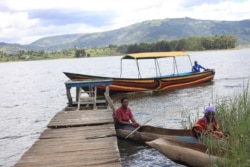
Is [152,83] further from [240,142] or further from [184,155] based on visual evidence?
[240,142]

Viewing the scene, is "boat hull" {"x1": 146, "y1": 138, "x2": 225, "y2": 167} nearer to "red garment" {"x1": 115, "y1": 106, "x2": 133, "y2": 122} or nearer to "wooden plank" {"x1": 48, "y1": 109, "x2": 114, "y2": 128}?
"wooden plank" {"x1": 48, "y1": 109, "x2": 114, "y2": 128}

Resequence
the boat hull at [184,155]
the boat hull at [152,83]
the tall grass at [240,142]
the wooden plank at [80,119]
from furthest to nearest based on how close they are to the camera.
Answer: the boat hull at [152,83]
the wooden plank at [80,119]
the boat hull at [184,155]
the tall grass at [240,142]

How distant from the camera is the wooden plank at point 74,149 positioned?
7.75 meters

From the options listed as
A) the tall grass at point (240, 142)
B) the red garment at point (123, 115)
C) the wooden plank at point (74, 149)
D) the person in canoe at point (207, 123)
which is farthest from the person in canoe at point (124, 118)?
the tall grass at point (240, 142)

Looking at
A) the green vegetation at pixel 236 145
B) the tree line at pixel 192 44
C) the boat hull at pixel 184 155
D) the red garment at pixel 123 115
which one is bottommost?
the boat hull at pixel 184 155

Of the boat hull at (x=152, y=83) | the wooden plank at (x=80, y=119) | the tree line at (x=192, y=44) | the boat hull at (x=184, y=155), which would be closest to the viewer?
the boat hull at (x=184, y=155)

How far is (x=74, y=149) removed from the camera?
888 centimetres

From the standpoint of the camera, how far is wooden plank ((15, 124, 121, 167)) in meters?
7.75

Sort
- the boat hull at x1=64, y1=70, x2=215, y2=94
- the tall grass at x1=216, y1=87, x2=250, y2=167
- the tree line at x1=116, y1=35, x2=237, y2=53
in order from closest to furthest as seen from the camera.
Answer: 1. the tall grass at x1=216, y1=87, x2=250, y2=167
2. the boat hull at x1=64, y1=70, x2=215, y2=94
3. the tree line at x1=116, y1=35, x2=237, y2=53

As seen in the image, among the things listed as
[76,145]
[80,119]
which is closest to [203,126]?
[76,145]

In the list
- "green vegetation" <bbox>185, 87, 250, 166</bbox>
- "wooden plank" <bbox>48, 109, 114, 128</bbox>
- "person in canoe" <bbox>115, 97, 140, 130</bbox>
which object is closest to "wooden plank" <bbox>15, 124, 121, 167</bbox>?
"wooden plank" <bbox>48, 109, 114, 128</bbox>

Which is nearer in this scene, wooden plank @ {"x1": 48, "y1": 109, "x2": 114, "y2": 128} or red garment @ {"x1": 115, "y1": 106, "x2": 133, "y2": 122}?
wooden plank @ {"x1": 48, "y1": 109, "x2": 114, "y2": 128}

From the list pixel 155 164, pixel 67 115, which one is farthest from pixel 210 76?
pixel 155 164

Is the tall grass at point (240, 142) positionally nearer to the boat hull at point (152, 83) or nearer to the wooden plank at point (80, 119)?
the wooden plank at point (80, 119)
